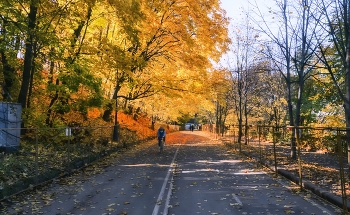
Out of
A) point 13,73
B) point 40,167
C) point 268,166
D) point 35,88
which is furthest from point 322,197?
point 35,88

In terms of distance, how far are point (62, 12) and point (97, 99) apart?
17.1 ft

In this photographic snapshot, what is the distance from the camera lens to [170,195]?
343 inches

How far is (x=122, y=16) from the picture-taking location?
14070 mm

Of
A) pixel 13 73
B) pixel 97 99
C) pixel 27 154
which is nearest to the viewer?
pixel 27 154

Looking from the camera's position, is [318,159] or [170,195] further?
[318,159]

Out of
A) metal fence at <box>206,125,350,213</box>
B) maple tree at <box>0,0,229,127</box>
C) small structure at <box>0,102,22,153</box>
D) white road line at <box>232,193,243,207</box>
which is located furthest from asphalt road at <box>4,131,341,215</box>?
maple tree at <box>0,0,229,127</box>

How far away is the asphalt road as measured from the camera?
727 cm

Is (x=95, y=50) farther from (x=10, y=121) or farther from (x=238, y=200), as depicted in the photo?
(x=238, y=200)

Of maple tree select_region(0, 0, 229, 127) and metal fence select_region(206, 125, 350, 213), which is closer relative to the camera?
metal fence select_region(206, 125, 350, 213)

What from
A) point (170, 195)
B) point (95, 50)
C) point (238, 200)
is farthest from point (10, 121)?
point (238, 200)

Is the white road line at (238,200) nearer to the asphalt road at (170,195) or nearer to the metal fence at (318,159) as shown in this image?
the asphalt road at (170,195)

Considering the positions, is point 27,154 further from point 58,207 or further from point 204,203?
point 204,203

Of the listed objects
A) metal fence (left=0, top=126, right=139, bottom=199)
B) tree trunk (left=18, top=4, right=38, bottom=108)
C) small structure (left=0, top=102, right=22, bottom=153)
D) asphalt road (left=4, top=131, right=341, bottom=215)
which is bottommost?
asphalt road (left=4, top=131, right=341, bottom=215)

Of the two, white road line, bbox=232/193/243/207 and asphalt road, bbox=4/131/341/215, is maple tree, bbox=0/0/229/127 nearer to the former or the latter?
asphalt road, bbox=4/131/341/215
